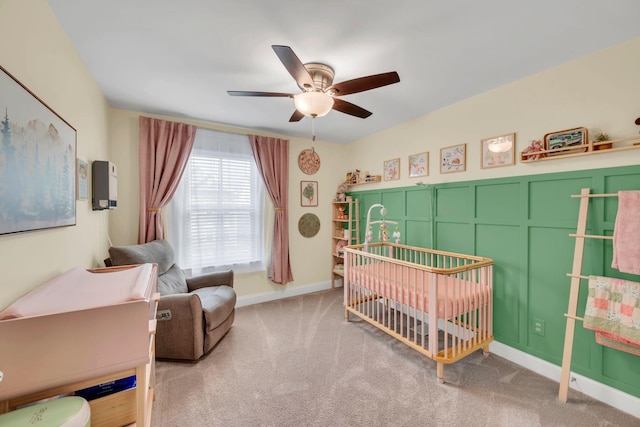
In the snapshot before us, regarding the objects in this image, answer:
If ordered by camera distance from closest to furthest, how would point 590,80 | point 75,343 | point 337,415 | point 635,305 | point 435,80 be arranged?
point 75,343
point 635,305
point 337,415
point 590,80
point 435,80

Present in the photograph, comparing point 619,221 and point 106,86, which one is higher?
point 106,86

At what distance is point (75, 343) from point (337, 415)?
151 centimetres

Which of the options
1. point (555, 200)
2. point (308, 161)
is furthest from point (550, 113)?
point (308, 161)

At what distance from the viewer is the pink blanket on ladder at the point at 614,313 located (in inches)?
61.5

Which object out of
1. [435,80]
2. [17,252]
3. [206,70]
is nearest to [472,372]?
[435,80]

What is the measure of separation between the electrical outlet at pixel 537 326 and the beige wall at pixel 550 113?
1241 mm

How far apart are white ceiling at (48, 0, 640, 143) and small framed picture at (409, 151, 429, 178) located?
74 cm

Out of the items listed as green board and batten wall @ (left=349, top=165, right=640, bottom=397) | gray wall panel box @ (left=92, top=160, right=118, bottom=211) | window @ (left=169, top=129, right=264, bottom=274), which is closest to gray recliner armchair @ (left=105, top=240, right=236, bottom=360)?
gray wall panel box @ (left=92, top=160, right=118, bottom=211)

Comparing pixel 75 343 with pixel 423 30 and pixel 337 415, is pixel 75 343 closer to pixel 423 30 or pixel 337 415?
pixel 337 415

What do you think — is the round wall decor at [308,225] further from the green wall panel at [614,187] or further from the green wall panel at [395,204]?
the green wall panel at [614,187]

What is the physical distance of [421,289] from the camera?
2.29 m

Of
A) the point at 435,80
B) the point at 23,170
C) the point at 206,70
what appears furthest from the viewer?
the point at 435,80

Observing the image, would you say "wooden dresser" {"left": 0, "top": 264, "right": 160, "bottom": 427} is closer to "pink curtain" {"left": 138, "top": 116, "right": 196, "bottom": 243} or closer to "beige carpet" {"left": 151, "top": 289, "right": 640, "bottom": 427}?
"beige carpet" {"left": 151, "top": 289, "right": 640, "bottom": 427}

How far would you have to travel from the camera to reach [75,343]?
911 millimetres
